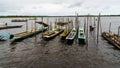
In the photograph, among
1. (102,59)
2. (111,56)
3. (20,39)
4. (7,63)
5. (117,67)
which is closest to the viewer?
(117,67)

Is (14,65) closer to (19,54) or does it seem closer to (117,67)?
(19,54)

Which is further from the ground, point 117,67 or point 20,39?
point 20,39

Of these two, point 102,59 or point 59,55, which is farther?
point 59,55

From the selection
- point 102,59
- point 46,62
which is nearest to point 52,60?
point 46,62

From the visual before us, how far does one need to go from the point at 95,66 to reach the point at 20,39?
26.5m

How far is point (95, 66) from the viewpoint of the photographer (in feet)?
71.4

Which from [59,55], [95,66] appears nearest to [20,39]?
[59,55]

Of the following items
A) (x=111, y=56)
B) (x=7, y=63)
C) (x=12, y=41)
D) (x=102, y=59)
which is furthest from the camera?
(x=12, y=41)

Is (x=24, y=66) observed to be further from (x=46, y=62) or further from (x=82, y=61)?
(x=82, y=61)

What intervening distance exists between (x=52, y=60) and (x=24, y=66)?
16.2 ft

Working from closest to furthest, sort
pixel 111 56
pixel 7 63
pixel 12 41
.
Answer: pixel 7 63 → pixel 111 56 → pixel 12 41

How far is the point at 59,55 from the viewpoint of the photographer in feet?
89.2

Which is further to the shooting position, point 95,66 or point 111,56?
point 111,56

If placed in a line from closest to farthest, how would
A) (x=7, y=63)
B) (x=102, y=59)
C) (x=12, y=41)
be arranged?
(x=7, y=63)
(x=102, y=59)
(x=12, y=41)
